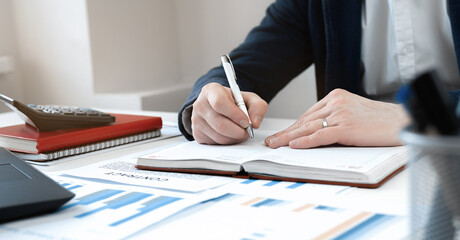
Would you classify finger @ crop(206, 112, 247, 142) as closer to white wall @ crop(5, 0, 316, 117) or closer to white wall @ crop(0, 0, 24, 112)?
white wall @ crop(5, 0, 316, 117)

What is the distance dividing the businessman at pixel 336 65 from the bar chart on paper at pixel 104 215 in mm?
268

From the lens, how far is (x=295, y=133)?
906mm

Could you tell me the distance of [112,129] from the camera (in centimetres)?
109

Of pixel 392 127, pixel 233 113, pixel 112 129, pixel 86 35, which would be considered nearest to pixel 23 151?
pixel 112 129

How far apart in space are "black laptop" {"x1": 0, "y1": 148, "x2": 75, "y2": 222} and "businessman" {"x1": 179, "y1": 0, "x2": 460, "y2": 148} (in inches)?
13.7

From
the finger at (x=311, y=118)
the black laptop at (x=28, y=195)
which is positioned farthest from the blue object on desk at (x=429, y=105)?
the finger at (x=311, y=118)

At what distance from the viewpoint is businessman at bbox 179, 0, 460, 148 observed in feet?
2.96

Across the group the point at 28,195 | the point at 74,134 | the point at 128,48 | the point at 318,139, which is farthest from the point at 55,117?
the point at 128,48

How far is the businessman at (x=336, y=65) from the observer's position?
0.90m

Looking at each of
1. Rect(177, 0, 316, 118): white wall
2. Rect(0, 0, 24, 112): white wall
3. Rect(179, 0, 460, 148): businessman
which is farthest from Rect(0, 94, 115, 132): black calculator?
Rect(177, 0, 316, 118): white wall

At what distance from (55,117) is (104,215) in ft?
1.52

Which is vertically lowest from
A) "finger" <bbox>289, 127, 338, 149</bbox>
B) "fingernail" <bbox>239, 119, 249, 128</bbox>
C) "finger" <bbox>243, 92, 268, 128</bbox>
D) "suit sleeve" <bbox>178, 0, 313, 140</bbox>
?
"finger" <bbox>289, 127, 338, 149</bbox>

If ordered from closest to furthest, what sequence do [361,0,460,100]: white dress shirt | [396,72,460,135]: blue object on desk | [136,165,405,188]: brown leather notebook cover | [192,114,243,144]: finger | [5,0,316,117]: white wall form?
[396,72,460,135]: blue object on desk < [136,165,405,188]: brown leather notebook cover < [192,114,243,144]: finger < [361,0,460,100]: white dress shirt < [5,0,316,117]: white wall

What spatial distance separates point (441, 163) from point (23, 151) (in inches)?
32.8
